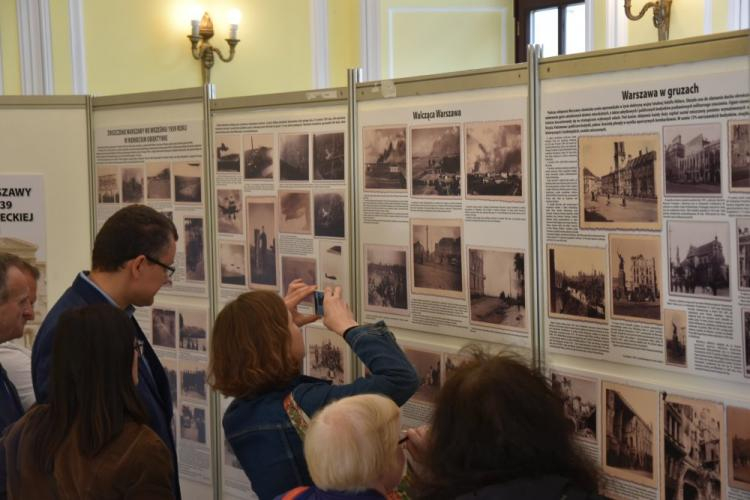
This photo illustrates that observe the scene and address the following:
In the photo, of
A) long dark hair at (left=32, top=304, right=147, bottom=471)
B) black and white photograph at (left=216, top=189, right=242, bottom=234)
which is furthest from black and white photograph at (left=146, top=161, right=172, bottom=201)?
long dark hair at (left=32, top=304, right=147, bottom=471)

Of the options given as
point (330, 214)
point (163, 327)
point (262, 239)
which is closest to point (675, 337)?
point (330, 214)

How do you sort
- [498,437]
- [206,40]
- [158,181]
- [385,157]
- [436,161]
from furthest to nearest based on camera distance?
[206,40]
[158,181]
[385,157]
[436,161]
[498,437]

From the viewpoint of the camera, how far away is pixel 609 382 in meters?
2.41

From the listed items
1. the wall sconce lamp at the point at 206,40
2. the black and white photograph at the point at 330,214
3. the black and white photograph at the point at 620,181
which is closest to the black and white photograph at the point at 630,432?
the black and white photograph at the point at 620,181

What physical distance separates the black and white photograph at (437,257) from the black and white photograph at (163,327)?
4.64 feet

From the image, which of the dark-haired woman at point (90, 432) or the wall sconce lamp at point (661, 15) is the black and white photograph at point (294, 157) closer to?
the dark-haired woman at point (90, 432)

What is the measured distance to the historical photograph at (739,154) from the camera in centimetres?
210

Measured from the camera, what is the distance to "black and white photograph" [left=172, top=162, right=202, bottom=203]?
3.62 meters

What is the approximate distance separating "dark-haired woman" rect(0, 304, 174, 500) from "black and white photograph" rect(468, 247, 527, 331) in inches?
47.3

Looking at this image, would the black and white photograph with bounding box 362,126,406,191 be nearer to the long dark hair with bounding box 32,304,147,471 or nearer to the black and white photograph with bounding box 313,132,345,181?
the black and white photograph with bounding box 313,132,345,181

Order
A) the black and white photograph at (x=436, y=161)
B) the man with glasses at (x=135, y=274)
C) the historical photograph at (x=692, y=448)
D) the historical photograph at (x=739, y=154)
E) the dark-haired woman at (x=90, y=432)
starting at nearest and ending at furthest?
1. the dark-haired woman at (x=90, y=432)
2. the historical photograph at (x=739, y=154)
3. the historical photograph at (x=692, y=448)
4. the man with glasses at (x=135, y=274)
5. the black and white photograph at (x=436, y=161)

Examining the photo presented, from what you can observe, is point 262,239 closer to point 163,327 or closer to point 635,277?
point 163,327

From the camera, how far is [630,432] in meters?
2.38

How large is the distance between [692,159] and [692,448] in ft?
2.58
